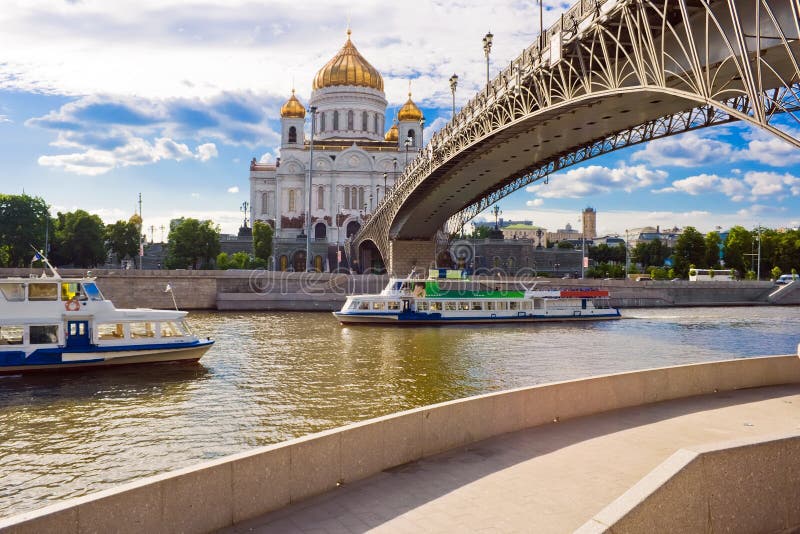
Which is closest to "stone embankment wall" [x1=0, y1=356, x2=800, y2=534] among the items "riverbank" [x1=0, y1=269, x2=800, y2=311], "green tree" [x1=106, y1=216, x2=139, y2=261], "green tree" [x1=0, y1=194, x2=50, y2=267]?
"riverbank" [x1=0, y1=269, x2=800, y2=311]

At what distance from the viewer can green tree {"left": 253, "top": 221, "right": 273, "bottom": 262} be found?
2972 inches

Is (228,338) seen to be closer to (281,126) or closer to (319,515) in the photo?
(319,515)

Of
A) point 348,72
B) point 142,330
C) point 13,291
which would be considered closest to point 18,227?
point 13,291

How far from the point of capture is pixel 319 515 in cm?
504

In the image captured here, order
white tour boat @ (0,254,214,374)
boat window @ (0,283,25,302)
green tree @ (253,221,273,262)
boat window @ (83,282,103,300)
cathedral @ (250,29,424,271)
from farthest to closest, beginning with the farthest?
1. cathedral @ (250,29,424,271)
2. green tree @ (253,221,273,262)
3. boat window @ (83,282,103,300)
4. boat window @ (0,283,25,302)
5. white tour boat @ (0,254,214,374)

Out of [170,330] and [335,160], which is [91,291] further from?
[335,160]

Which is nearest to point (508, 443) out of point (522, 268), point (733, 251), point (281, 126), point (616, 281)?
point (616, 281)

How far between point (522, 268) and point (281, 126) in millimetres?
40607

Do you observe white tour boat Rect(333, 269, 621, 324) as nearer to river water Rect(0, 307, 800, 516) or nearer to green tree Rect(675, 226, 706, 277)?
river water Rect(0, 307, 800, 516)

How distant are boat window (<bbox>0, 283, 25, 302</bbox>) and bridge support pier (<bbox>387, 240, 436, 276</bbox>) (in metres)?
37.5

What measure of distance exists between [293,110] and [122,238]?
3307cm

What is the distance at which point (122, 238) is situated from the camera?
2704 inches

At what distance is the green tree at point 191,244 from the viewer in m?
64.0

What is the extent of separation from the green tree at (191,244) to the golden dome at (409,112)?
36932 mm
